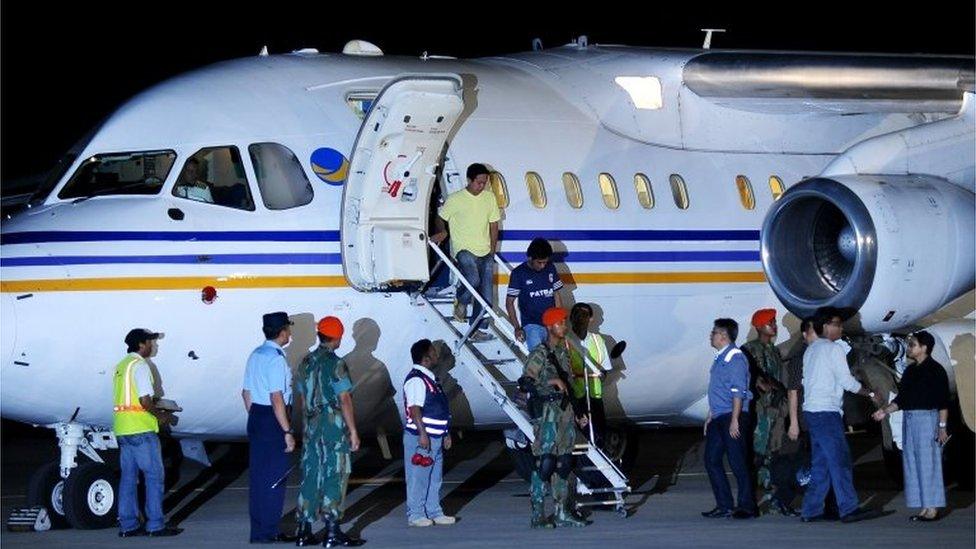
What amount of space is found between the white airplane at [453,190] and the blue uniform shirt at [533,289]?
353 millimetres

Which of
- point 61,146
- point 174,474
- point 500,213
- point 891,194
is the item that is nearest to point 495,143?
point 500,213

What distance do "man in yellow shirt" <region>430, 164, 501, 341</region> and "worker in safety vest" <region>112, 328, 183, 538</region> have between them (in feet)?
8.75

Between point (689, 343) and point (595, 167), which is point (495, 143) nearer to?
point (595, 167)

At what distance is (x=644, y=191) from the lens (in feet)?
56.1

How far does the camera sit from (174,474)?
18328 millimetres

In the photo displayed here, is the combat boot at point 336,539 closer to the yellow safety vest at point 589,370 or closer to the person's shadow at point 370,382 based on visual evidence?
the person's shadow at point 370,382

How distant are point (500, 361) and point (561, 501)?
156 cm

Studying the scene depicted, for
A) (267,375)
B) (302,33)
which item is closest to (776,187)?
(267,375)

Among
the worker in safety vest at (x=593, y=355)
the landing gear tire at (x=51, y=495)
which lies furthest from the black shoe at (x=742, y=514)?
the landing gear tire at (x=51, y=495)

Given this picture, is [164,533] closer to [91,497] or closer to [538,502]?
[91,497]

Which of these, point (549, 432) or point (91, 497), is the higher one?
point (549, 432)

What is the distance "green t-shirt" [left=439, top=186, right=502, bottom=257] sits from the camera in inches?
613

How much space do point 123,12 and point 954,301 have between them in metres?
30.2

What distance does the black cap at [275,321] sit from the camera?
1404 centimetres
